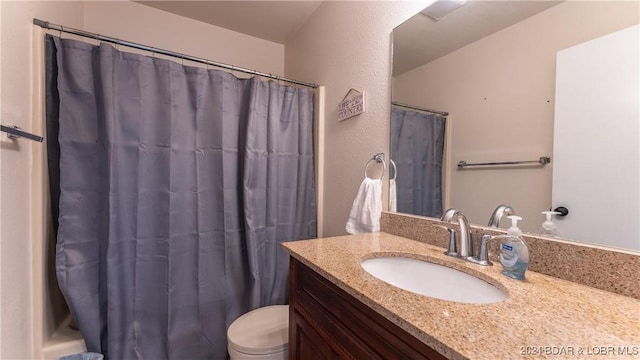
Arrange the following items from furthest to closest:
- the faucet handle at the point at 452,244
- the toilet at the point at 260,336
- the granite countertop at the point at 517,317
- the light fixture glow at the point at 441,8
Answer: the toilet at the point at 260,336, the light fixture glow at the point at 441,8, the faucet handle at the point at 452,244, the granite countertop at the point at 517,317

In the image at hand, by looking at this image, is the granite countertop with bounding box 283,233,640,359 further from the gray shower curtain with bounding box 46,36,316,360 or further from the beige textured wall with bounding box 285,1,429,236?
the gray shower curtain with bounding box 46,36,316,360

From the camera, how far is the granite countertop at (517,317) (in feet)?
1.26

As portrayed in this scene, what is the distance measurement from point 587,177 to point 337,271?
0.71 metres

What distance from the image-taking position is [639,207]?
578mm

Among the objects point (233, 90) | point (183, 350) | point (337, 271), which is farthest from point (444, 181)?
point (183, 350)

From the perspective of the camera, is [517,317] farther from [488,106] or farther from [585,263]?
[488,106]

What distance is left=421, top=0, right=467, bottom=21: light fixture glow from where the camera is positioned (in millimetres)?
973

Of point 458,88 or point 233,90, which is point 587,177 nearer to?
point 458,88

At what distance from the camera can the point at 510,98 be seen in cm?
82

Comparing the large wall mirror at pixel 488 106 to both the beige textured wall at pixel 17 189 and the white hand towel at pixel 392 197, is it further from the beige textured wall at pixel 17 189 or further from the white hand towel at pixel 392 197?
the beige textured wall at pixel 17 189

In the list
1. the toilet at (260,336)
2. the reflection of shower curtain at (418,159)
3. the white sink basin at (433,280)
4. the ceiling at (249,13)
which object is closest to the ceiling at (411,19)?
the ceiling at (249,13)

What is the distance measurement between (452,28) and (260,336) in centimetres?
161

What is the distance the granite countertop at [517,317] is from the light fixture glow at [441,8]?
0.96 metres

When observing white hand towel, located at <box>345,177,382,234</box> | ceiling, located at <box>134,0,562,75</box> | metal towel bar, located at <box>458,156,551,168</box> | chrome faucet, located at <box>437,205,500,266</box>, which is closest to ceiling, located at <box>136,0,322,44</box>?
ceiling, located at <box>134,0,562,75</box>
